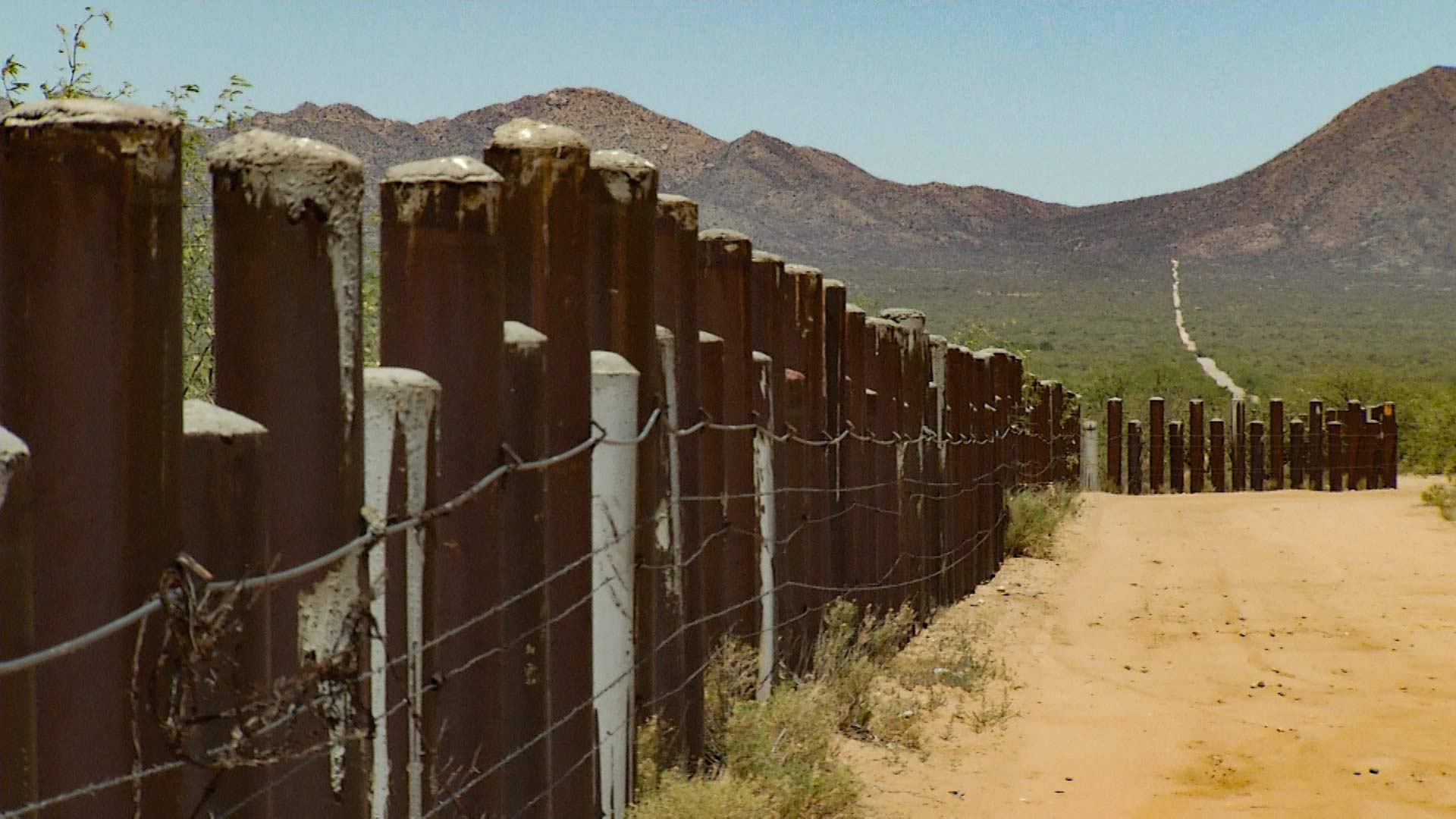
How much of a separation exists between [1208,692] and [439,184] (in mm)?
6264

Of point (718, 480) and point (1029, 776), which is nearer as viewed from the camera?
point (718, 480)

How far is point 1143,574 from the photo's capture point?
14234 millimetres

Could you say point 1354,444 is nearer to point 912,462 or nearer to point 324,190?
point 912,462

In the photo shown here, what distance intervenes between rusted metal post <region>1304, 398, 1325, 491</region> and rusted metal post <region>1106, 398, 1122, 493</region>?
3.00m

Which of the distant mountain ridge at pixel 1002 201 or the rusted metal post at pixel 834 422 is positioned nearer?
the rusted metal post at pixel 834 422

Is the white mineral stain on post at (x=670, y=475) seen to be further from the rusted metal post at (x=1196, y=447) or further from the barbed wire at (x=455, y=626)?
the rusted metal post at (x=1196, y=447)

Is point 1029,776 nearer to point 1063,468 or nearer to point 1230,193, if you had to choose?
point 1063,468

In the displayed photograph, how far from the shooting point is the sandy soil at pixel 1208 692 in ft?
21.3

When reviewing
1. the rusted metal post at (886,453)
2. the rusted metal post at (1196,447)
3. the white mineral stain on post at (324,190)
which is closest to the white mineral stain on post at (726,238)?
the rusted metal post at (886,453)

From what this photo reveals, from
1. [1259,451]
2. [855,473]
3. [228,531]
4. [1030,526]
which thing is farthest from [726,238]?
[1259,451]

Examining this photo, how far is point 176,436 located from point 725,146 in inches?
6593

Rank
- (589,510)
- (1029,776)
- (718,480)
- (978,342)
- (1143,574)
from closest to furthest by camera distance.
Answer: (589,510) → (718,480) → (1029,776) → (1143,574) → (978,342)

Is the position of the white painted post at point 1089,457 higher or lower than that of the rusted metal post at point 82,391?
lower

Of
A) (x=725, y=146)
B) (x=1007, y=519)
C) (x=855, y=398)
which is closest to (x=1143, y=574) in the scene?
(x=1007, y=519)
